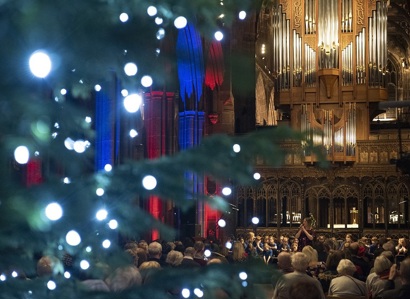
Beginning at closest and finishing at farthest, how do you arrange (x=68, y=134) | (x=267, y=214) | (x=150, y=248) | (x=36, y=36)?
1. (x=36, y=36)
2. (x=68, y=134)
3. (x=150, y=248)
4. (x=267, y=214)

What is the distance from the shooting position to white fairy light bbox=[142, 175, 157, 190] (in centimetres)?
159

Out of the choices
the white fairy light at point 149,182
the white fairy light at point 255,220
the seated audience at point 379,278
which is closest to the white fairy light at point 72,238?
the white fairy light at point 149,182

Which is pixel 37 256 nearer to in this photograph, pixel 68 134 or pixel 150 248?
pixel 68 134

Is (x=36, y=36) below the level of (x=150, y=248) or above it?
above

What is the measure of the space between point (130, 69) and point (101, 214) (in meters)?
0.39

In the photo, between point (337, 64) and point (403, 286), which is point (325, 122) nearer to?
point (337, 64)

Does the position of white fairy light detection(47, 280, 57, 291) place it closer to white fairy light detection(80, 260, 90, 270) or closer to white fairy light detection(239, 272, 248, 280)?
white fairy light detection(80, 260, 90, 270)

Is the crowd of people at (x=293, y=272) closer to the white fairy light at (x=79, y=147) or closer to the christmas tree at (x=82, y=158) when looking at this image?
the christmas tree at (x=82, y=158)

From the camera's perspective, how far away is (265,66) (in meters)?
37.8

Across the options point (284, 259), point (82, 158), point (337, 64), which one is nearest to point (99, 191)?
point (82, 158)

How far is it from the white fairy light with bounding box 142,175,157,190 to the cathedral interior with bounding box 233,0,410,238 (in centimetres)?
2342

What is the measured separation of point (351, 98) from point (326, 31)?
7.72ft

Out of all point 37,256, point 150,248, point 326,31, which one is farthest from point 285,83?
point 37,256

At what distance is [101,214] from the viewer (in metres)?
1.71
